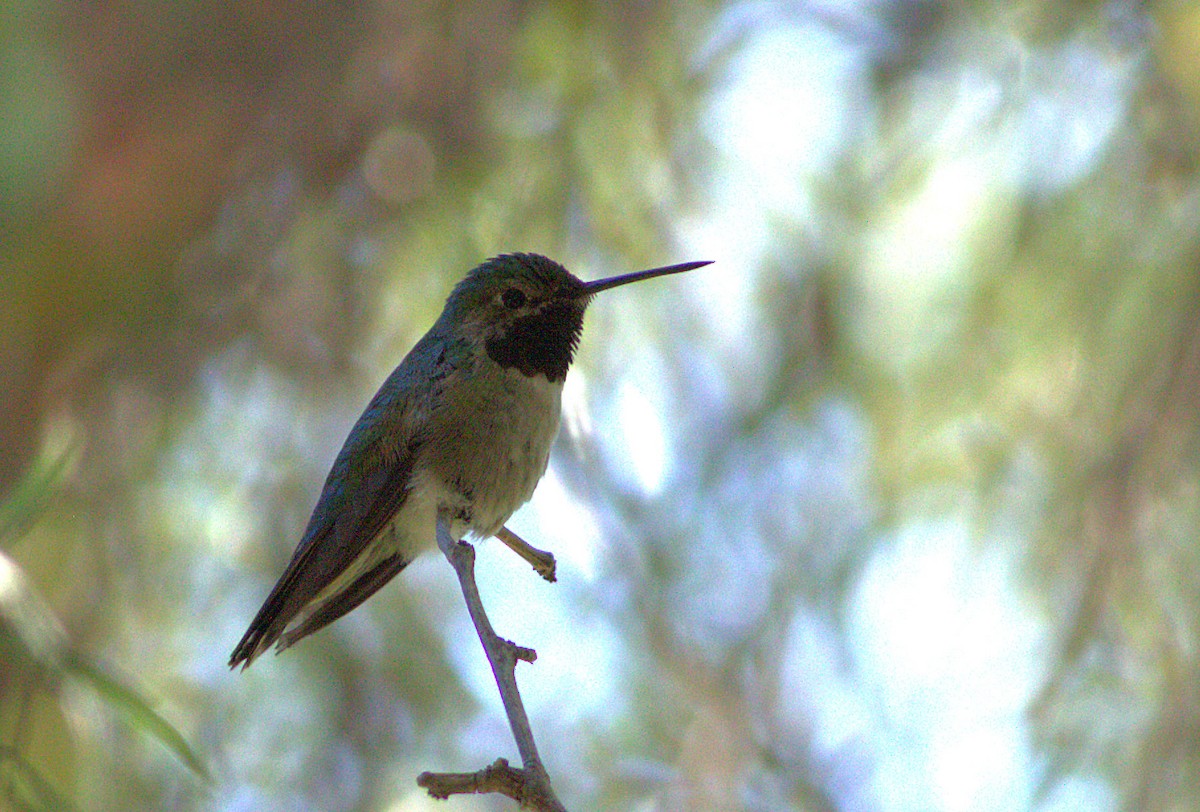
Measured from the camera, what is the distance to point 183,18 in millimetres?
4035

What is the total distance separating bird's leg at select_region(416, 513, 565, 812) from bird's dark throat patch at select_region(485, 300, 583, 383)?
3.70 ft

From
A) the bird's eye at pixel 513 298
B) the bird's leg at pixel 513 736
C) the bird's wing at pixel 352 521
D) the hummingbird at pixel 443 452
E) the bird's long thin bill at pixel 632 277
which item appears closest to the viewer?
the bird's leg at pixel 513 736

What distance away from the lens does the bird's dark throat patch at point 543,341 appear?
2.85 m

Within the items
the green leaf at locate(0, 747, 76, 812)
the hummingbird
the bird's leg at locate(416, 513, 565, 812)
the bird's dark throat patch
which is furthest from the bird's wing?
the bird's leg at locate(416, 513, 565, 812)

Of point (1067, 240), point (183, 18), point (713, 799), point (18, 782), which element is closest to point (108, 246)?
point (183, 18)

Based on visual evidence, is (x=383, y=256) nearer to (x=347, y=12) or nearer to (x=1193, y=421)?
(x=347, y=12)

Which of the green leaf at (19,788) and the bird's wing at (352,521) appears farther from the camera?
the bird's wing at (352,521)

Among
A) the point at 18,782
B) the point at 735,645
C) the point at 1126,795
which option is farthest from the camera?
the point at 735,645

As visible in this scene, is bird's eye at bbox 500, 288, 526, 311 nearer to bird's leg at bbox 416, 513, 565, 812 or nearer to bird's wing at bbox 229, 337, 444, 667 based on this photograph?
bird's wing at bbox 229, 337, 444, 667

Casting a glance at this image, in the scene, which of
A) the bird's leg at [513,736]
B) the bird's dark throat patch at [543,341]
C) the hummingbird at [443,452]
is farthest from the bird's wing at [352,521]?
the bird's leg at [513,736]

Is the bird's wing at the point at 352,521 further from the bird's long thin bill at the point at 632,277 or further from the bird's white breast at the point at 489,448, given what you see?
the bird's long thin bill at the point at 632,277

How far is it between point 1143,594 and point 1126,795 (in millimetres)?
484

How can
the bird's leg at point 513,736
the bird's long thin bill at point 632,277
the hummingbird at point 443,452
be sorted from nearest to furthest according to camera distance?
the bird's leg at point 513,736 → the hummingbird at point 443,452 → the bird's long thin bill at point 632,277

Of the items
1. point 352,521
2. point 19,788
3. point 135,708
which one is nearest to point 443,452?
point 352,521
